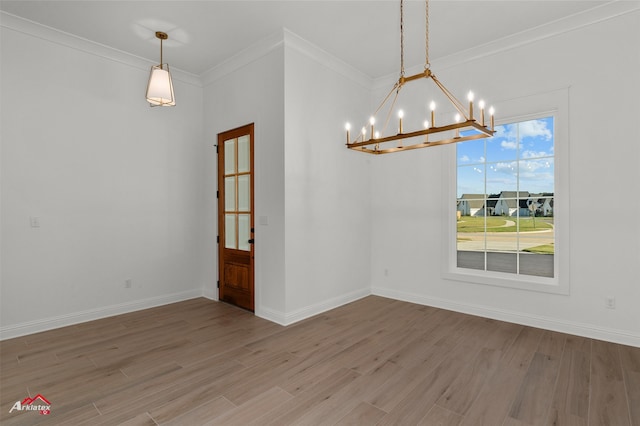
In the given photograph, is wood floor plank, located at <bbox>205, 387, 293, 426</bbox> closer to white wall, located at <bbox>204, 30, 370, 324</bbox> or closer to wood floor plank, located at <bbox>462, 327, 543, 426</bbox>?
wood floor plank, located at <bbox>462, 327, 543, 426</bbox>

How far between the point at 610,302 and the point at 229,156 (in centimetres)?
468

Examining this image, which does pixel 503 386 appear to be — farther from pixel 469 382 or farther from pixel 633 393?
pixel 633 393

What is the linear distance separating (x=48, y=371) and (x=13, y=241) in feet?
5.04

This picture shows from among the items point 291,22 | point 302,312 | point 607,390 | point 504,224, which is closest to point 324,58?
point 291,22

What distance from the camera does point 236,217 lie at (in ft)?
14.9

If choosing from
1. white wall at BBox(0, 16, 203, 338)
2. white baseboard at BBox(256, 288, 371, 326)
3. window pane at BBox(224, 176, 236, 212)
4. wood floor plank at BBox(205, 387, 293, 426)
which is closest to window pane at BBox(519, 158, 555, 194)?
white baseboard at BBox(256, 288, 371, 326)

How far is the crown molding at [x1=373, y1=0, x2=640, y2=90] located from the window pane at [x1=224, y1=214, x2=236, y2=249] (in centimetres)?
324

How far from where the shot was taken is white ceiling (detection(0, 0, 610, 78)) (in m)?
3.24

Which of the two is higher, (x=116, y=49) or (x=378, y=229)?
(x=116, y=49)

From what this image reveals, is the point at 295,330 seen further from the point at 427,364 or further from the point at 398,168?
the point at 398,168

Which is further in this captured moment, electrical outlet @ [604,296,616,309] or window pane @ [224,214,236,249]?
window pane @ [224,214,236,249]

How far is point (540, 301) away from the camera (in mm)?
3660

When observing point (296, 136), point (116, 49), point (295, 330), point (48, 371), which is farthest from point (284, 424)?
point (116, 49)

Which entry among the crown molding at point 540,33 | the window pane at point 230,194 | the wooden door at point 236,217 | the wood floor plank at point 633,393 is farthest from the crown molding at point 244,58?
the wood floor plank at point 633,393
